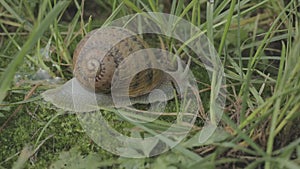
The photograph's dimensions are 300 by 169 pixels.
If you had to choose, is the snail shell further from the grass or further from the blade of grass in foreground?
the blade of grass in foreground

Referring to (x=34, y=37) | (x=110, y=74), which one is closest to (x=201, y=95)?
(x=110, y=74)

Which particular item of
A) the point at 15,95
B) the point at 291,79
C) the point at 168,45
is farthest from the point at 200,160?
the point at 15,95

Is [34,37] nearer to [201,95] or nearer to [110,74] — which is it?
[110,74]

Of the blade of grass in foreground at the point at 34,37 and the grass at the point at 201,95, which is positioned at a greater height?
the blade of grass in foreground at the point at 34,37

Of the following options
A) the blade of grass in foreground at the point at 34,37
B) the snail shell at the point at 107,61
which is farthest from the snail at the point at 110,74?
the blade of grass in foreground at the point at 34,37

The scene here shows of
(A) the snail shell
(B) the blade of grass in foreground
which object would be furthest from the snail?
(B) the blade of grass in foreground

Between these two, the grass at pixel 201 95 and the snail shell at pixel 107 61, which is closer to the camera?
the grass at pixel 201 95

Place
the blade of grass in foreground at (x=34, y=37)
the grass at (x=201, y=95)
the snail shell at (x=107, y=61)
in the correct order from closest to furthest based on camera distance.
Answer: the blade of grass in foreground at (x=34, y=37) < the grass at (x=201, y=95) < the snail shell at (x=107, y=61)

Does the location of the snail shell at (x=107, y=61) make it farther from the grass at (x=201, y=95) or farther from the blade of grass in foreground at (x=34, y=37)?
the blade of grass in foreground at (x=34, y=37)
